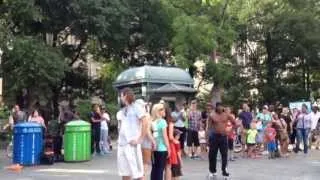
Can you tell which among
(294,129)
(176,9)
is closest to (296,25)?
(176,9)

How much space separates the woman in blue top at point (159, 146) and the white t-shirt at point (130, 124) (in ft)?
2.79

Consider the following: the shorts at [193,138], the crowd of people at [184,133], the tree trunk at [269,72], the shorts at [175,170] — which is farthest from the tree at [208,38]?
the shorts at [175,170]

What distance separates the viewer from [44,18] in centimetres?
Answer: 3116

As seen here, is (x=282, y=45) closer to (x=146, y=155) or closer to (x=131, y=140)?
(x=146, y=155)

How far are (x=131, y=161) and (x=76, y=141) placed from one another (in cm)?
765

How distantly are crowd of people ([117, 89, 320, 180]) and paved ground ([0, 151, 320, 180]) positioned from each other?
2.32ft

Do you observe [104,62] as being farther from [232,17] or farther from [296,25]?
[296,25]

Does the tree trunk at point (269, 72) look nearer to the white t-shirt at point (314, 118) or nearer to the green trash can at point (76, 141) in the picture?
the white t-shirt at point (314, 118)

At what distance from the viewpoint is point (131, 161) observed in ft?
33.6

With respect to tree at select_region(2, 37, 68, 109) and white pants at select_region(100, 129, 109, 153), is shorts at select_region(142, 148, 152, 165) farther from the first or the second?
tree at select_region(2, 37, 68, 109)

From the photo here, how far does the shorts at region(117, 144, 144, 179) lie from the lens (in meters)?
10.2

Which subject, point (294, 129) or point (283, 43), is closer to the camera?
point (294, 129)

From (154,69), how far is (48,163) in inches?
385

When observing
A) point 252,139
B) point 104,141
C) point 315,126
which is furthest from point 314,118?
point 104,141
